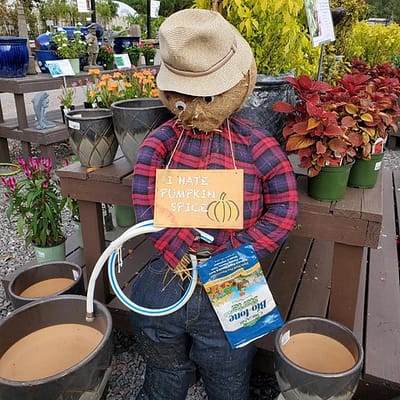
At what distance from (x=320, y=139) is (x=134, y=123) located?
1.99ft

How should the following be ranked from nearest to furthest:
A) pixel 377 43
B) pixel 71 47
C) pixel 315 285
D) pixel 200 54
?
pixel 200 54 < pixel 315 285 < pixel 71 47 < pixel 377 43

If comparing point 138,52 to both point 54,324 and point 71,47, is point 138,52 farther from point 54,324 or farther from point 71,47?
point 54,324

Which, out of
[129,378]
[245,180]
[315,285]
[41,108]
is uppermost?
[245,180]

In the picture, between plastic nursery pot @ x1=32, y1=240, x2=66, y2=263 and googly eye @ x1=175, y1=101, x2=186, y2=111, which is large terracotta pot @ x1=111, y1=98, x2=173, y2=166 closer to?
googly eye @ x1=175, y1=101, x2=186, y2=111

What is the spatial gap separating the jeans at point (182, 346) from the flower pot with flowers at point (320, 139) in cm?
49

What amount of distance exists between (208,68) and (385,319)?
1184mm

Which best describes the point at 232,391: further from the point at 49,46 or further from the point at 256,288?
the point at 49,46

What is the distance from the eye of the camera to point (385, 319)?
1.61m

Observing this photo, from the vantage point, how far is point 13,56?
3.63 meters

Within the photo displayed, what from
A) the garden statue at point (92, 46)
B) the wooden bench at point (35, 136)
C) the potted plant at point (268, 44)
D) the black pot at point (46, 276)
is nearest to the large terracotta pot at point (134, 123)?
the potted plant at point (268, 44)

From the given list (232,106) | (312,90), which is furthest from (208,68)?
(312,90)

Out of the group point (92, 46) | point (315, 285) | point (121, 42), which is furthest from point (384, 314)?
point (121, 42)

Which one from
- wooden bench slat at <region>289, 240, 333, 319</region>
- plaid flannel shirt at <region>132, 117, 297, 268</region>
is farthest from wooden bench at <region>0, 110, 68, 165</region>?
plaid flannel shirt at <region>132, 117, 297, 268</region>

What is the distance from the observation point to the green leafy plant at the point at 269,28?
139cm
